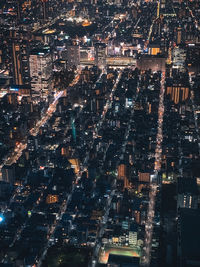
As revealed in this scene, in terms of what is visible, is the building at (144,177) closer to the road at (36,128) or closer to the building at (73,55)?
the road at (36,128)

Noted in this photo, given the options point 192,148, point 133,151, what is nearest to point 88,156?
point 133,151

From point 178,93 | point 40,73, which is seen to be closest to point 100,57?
point 40,73

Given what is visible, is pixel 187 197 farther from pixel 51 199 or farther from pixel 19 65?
pixel 19 65

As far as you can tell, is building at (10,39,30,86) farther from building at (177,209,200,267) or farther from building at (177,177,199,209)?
building at (177,209,200,267)

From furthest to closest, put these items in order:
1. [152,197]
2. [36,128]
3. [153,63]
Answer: [153,63]
[36,128]
[152,197]

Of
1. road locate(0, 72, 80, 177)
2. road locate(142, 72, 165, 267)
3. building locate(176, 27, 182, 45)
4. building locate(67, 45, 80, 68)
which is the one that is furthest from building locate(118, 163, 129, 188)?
building locate(176, 27, 182, 45)

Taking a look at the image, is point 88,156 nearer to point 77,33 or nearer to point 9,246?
point 9,246

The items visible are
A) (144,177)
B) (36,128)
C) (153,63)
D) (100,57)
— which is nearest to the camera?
(144,177)
